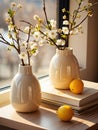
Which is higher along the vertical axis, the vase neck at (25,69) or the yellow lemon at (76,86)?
the vase neck at (25,69)

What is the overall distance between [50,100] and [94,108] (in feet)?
0.78

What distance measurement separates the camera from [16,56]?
1974 millimetres

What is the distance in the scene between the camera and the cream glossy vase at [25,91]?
155 cm

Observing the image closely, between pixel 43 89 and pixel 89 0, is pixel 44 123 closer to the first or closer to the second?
pixel 43 89

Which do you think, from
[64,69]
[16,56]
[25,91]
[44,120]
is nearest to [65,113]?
[44,120]

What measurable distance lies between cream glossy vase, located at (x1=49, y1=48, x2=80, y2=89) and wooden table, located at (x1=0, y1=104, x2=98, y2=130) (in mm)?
187

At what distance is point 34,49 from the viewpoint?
1553 millimetres

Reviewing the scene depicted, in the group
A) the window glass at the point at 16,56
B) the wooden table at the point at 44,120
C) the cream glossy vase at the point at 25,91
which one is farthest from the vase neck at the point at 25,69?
the window glass at the point at 16,56

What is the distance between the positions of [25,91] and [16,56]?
47 centimetres

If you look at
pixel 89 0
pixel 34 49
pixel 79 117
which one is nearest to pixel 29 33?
pixel 34 49

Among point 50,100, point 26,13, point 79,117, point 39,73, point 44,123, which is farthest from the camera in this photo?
point 39,73

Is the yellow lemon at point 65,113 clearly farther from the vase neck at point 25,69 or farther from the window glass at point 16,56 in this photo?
the window glass at point 16,56

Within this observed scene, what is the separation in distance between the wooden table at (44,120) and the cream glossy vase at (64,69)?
0.61 feet

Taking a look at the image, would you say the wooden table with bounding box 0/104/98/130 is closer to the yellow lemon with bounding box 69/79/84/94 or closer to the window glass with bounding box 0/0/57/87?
the yellow lemon with bounding box 69/79/84/94
